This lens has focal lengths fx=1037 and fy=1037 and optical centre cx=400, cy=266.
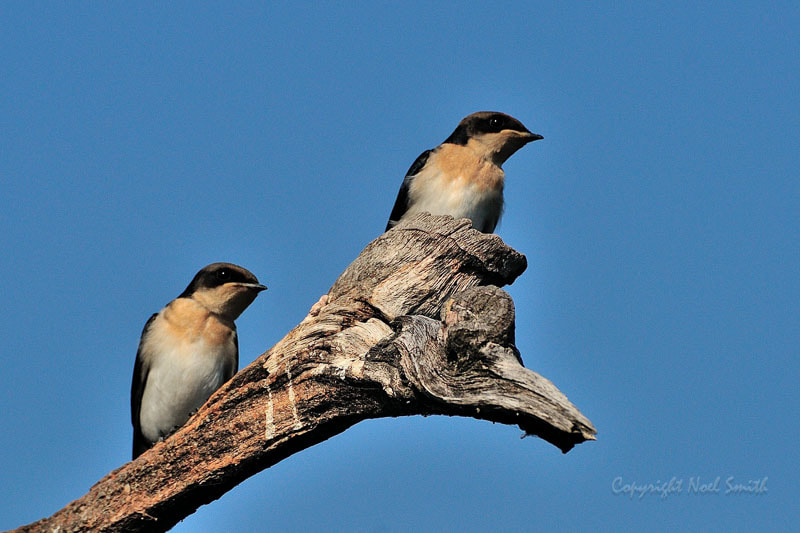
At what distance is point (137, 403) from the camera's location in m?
12.9

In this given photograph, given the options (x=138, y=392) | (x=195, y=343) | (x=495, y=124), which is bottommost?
(x=138, y=392)

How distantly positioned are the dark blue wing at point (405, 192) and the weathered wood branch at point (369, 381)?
153 inches

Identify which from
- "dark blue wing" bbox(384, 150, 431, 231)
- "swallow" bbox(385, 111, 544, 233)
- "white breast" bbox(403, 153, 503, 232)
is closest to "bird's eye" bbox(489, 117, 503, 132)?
"swallow" bbox(385, 111, 544, 233)

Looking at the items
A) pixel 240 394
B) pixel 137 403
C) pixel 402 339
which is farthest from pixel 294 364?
pixel 137 403

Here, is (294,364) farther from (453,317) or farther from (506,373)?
(506,373)

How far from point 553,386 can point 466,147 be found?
6.77 m

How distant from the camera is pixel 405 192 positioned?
44.7ft

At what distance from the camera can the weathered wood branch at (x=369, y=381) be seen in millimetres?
7137

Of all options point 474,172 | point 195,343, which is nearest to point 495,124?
point 474,172

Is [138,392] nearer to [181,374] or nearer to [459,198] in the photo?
[181,374]

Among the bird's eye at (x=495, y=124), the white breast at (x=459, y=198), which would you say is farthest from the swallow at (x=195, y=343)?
the bird's eye at (x=495, y=124)

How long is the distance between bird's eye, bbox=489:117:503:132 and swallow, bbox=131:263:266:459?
3.54 metres

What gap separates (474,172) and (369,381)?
582 centimetres

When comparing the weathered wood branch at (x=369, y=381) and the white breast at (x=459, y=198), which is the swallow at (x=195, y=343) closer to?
the white breast at (x=459, y=198)
